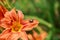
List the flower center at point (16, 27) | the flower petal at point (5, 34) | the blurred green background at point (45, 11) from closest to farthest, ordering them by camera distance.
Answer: the flower petal at point (5, 34)
the flower center at point (16, 27)
the blurred green background at point (45, 11)

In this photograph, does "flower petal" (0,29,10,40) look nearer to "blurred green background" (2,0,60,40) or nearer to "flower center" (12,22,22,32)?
"flower center" (12,22,22,32)

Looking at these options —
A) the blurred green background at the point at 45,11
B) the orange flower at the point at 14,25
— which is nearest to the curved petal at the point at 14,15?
the orange flower at the point at 14,25

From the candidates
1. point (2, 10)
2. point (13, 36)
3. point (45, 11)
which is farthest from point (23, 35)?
point (45, 11)

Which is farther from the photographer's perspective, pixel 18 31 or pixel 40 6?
pixel 40 6

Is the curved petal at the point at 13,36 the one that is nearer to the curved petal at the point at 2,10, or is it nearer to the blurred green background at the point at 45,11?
the curved petal at the point at 2,10

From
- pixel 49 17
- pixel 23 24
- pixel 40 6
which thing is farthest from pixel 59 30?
pixel 23 24

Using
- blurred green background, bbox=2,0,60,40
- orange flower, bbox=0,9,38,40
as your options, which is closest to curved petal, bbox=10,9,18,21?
orange flower, bbox=0,9,38,40

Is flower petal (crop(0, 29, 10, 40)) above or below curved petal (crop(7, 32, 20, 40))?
above

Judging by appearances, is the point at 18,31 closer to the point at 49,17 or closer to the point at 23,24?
the point at 23,24

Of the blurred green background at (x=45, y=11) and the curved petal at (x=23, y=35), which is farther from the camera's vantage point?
the blurred green background at (x=45, y=11)
